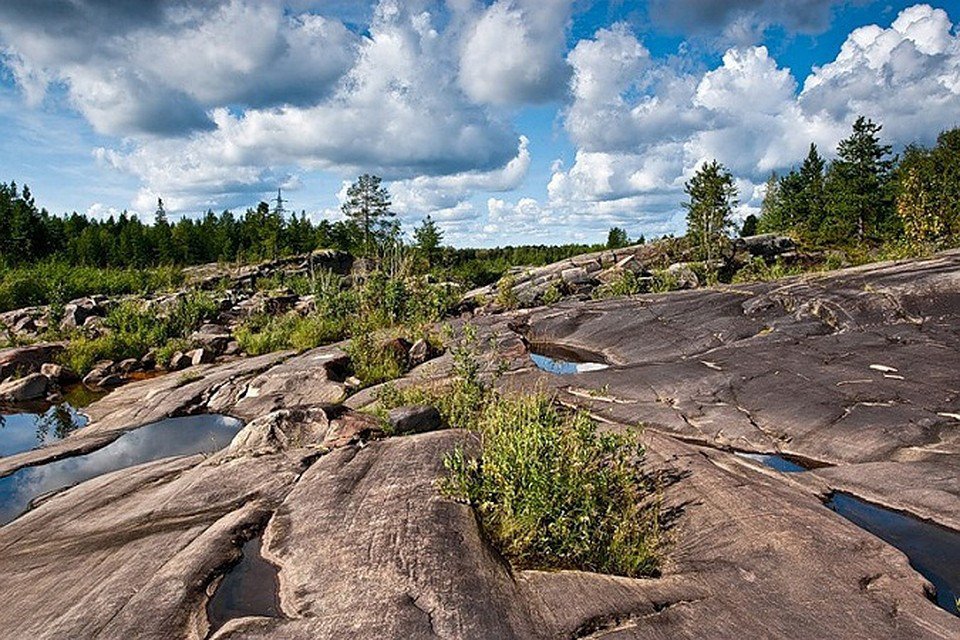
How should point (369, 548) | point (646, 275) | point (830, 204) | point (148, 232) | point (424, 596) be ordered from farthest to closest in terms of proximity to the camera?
1. point (148, 232)
2. point (830, 204)
3. point (646, 275)
4. point (369, 548)
5. point (424, 596)

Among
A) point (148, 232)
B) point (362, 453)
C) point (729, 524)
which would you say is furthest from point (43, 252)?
point (729, 524)

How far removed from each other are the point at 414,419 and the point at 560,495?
3.59 meters

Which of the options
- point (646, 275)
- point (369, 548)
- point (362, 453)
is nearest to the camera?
point (369, 548)

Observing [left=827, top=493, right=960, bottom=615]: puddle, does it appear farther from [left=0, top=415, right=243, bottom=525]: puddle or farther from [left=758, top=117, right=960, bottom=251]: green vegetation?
[left=758, top=117, right=960, bottom=251]: green vegetation

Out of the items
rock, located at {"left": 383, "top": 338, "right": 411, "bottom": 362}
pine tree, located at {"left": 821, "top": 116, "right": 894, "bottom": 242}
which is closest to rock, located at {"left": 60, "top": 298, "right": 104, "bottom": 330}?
rock, located at {"left": 383, "top": 338, "right": 411, "bottom": 362}

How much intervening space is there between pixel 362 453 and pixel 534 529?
2.83 metres

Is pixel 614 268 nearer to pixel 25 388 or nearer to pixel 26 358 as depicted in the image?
pixel 26 358

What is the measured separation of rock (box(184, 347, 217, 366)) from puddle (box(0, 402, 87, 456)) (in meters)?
3.42

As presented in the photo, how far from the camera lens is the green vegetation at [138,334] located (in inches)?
736

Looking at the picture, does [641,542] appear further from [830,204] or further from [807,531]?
[830,204]

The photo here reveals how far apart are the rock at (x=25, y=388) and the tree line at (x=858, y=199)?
26.2 m

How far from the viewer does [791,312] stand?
13781 mm

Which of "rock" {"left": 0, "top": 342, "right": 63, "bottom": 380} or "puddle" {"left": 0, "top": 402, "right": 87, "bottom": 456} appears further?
"rock" {"left": 0, "top": 342, "right": 63, "bottom": 380}

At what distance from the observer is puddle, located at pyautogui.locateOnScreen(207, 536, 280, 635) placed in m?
4.52
